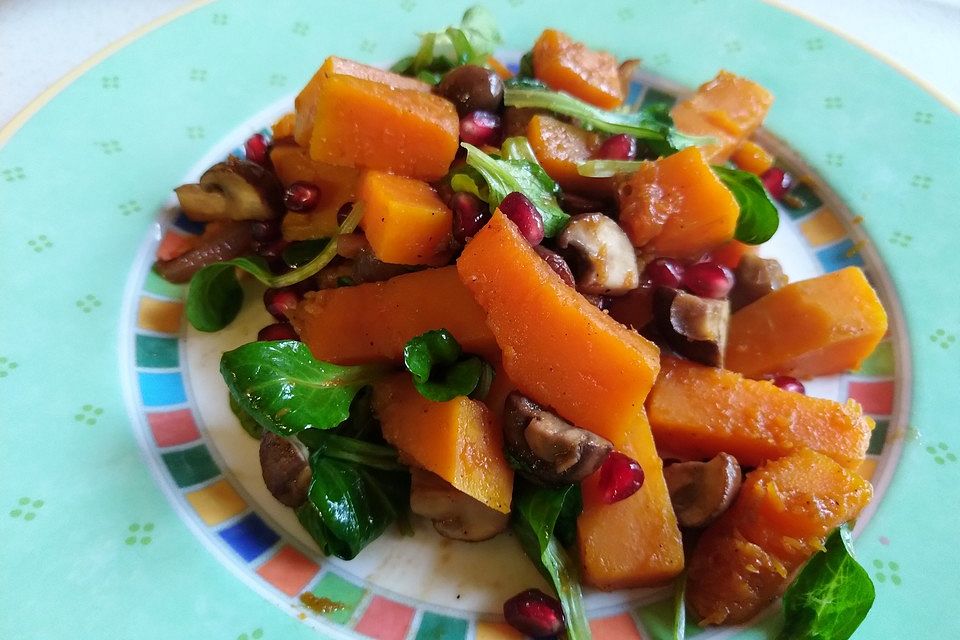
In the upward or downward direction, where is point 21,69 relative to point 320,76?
downward

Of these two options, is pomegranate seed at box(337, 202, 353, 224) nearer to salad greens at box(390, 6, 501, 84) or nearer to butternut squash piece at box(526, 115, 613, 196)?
butternut squash piece at box(526, 115, 613, 196)

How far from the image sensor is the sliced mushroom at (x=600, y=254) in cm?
229

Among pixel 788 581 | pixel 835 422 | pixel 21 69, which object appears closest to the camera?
pixel 788 581

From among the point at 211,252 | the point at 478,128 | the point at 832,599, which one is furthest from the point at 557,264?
the point at 211,252

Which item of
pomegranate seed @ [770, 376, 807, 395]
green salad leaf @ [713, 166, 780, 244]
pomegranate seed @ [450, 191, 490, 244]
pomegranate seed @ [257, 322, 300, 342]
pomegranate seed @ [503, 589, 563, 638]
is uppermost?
pomegranate seed @ [450, 191, 490, 244]

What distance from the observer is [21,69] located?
3.78 meters

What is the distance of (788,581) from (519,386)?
0.94m

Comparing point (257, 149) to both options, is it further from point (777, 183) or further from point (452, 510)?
point (777, 183)

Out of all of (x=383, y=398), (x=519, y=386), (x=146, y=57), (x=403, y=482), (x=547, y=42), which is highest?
(x=547, y=42)

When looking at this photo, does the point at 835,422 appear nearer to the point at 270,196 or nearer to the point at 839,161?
the point at 839,161

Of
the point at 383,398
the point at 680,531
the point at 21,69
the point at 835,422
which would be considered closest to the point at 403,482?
the point at 383,398

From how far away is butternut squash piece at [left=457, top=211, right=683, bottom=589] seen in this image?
6.54ft

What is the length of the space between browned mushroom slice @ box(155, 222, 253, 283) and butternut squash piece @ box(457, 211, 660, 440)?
3.82 feet

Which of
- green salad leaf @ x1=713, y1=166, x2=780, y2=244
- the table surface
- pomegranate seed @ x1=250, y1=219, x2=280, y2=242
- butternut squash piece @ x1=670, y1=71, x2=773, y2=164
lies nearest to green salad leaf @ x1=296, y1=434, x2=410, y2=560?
pomegranate seed @ x1=250, y1=219, x2=280, y2=242
